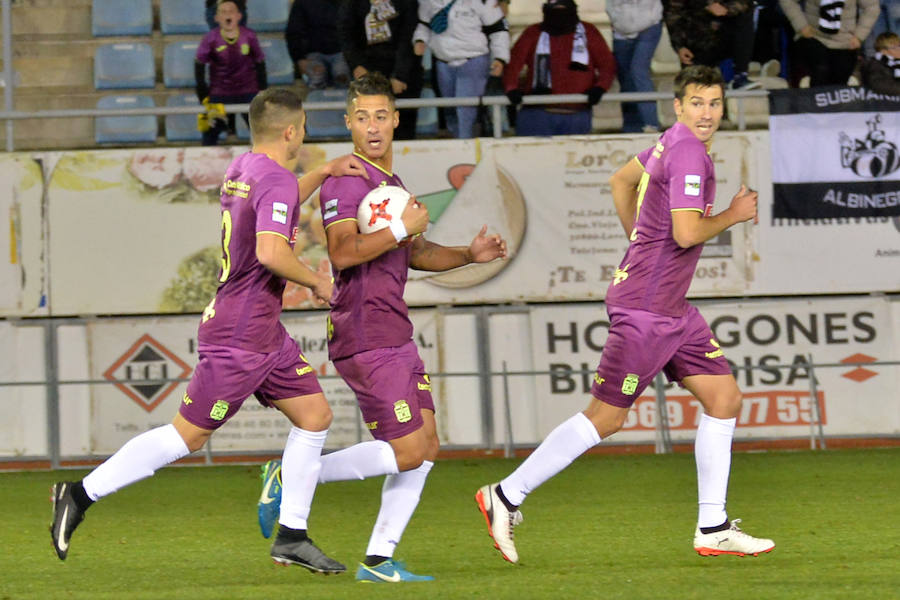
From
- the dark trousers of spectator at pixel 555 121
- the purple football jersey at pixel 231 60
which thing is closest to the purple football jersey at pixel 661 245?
the dark trousers of spectator at pixel 555 121

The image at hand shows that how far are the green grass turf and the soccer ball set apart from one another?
144 cm

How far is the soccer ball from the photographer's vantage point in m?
5.79

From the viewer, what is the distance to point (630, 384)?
6273mm

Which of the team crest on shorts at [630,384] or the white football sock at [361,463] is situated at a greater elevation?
the team crest on shorts at [630,384]

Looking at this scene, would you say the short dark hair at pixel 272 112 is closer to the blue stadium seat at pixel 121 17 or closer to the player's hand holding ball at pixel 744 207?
the player's hand holding ball at pixel 744 207

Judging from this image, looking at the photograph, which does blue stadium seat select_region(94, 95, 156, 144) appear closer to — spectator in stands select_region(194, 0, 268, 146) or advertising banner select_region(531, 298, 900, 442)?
spectator in stands select_region(194, 0, 268, 146)

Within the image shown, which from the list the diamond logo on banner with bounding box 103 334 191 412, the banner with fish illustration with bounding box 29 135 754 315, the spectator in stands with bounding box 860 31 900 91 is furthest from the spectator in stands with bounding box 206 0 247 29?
the spectator in stands with bounding box 860 31 900 91

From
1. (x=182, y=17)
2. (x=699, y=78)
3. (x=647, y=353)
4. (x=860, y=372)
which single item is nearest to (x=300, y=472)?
(x=647, y=353)

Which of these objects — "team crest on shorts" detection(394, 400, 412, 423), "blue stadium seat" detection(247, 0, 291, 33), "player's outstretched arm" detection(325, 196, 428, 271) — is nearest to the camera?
"player's outstretched arm" detection(325, 196, 428, 271)

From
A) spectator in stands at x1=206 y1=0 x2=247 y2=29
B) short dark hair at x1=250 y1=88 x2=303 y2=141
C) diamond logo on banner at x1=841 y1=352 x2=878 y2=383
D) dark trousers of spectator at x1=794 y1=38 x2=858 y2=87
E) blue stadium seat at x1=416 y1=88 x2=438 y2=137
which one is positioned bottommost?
diamond logo on banner at x1=841 y1=352 x2=878 y2=383

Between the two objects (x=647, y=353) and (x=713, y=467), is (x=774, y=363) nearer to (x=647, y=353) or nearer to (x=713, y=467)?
(x=713, y=467)

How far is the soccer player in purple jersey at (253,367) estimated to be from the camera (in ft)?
18.8

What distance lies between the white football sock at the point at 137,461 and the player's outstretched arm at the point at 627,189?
2.33m

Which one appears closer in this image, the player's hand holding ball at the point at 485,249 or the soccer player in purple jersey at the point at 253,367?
the soccer player in purple jersey at the point at 253,367
